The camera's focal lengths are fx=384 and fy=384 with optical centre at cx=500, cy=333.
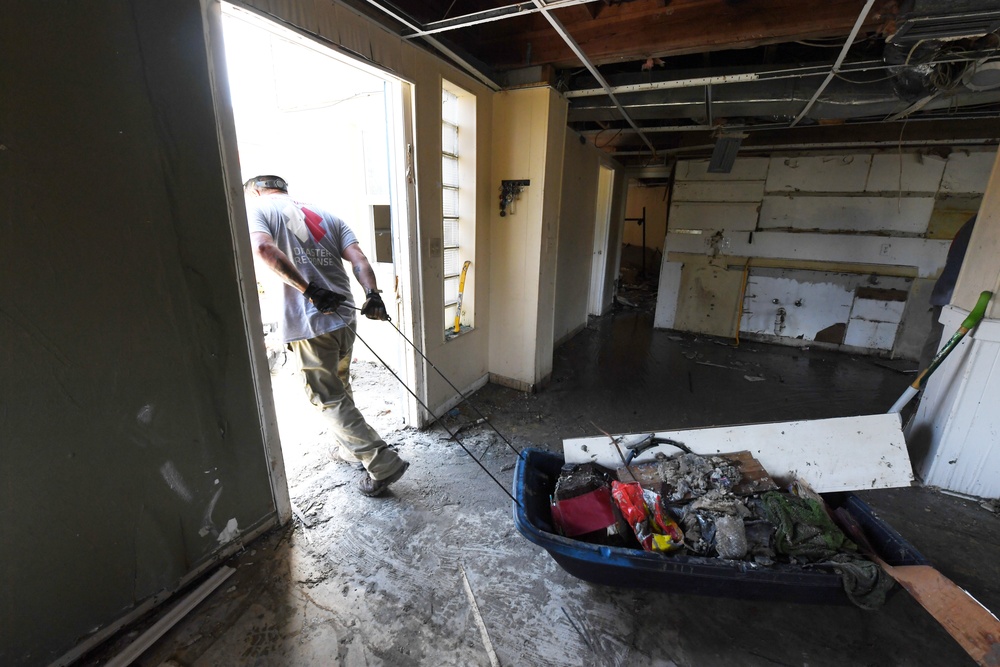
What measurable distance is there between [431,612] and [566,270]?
3.67m

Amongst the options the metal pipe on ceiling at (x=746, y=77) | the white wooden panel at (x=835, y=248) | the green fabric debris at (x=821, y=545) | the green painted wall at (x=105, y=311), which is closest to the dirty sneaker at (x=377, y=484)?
the green painted wall at (x=105, y=311)

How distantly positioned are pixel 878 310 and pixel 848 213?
1150 mm

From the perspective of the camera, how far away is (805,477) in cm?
161

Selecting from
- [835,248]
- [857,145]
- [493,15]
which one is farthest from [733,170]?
[493,15]

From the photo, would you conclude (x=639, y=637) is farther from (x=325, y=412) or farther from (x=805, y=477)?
(x=325, y=412)

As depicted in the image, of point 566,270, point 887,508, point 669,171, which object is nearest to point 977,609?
point 887,508

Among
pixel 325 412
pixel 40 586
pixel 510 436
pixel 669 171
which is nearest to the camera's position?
pixel 40 586

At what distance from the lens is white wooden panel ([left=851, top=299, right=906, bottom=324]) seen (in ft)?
14.0

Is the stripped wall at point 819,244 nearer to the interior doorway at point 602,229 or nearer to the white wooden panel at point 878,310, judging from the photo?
the white wooden panel at point 878,310

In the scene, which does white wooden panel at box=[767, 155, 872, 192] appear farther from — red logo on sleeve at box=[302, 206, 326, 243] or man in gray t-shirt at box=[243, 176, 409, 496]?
red logo on sleeve at box=[302, 206, 326, 243]

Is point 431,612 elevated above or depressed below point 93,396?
below

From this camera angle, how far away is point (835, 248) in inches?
174

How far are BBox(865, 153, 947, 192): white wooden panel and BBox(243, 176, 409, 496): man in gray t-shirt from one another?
17.9 feet

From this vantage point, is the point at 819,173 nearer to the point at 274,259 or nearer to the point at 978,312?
the point at 978,312
